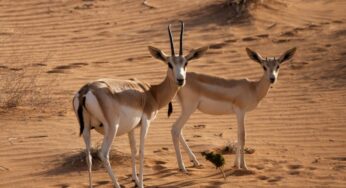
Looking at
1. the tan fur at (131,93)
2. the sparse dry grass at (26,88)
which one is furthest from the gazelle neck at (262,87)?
the sparse dry grass at (26,88)

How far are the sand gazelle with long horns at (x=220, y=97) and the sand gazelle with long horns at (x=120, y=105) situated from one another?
0.71 metres

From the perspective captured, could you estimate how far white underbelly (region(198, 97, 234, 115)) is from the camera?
32.1 ft

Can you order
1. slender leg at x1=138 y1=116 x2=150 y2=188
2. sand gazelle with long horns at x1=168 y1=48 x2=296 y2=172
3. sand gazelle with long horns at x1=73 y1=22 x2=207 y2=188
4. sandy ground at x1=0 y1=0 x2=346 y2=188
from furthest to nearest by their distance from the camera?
sand gazelle with long horns at x1=168 y1=48 x2=296 y2=172
sandy ground at x1=0 y1=0 x2=346 y2=188
slender leg at x1=138 y1=116 x2=150 y2=188
sand gazelle with long horns at x1=73 y1=22 x2=207 y2=188

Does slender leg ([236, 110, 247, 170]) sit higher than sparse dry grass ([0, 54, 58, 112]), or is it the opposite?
slender leg ([236, 110, 247, 170])

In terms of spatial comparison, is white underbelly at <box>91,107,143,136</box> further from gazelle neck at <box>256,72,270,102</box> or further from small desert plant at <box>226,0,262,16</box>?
small desert plant at <box>226,0,262,16</box>

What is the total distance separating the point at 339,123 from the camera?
11695 millimetres

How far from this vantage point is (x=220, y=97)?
387 inches

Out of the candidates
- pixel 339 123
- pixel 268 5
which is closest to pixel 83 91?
pixel 339 123

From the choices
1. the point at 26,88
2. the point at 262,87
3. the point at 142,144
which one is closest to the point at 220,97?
the point at 262,87

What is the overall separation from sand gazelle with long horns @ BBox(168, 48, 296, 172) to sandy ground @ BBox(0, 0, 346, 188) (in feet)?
1.30

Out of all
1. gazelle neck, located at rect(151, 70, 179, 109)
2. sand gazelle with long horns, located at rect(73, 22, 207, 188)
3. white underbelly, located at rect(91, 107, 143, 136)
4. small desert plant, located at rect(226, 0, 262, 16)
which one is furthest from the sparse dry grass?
small desert plant, located at rect(226, 0, 262, 16)

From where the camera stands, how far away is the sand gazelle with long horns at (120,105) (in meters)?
7.92

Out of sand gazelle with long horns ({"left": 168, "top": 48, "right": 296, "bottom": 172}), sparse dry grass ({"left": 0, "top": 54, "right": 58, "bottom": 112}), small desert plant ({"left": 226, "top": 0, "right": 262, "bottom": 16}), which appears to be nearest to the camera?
sand gazelle with long horns ({"left": 168, "top": 48, "right": 296, "bottom": 172})

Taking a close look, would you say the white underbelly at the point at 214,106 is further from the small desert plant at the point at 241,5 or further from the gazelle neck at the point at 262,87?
the small desert plant at the point at 241,5
